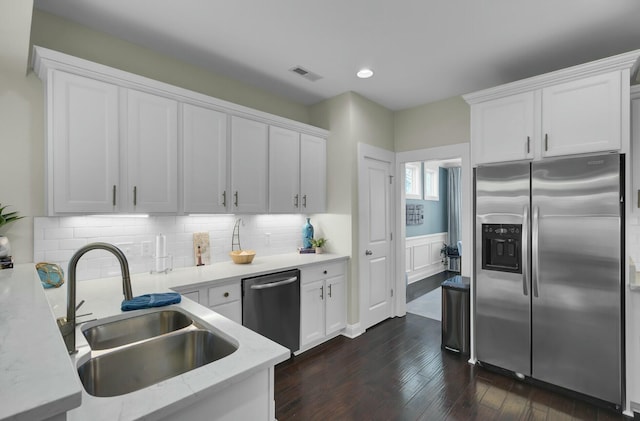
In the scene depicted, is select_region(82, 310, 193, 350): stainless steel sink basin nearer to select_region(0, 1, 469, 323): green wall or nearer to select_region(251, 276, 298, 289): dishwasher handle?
select_region(251, 276, 298, 289): dishwasher handle

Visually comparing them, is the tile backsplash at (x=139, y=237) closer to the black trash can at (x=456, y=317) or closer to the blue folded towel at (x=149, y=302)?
the blue folded towel at (x=149, y=302)

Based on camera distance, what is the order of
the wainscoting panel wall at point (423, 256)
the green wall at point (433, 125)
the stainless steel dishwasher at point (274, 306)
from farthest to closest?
the wainscoting panel wall at point (423, 256) < the green wall at point (433, 125) < the stainless steel dishwasher at point (274, 306)

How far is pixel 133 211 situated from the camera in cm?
235

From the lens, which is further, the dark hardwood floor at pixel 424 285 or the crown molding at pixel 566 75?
the dark hardwood floor at pixel 424 285

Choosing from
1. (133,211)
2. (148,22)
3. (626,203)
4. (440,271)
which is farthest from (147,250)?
(440,271)

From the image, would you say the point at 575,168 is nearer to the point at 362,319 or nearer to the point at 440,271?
the point at 362,319

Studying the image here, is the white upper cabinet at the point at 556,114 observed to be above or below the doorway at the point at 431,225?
above

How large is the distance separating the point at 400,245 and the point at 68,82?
3.77 metres

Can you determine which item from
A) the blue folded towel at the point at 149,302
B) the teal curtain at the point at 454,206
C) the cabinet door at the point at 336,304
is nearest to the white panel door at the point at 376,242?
the cabinet door at the point at 336,304

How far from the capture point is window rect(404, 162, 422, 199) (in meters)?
6.55

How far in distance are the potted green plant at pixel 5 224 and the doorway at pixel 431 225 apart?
4897 millimetres

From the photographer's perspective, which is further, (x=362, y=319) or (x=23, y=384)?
(x=362, y=319)

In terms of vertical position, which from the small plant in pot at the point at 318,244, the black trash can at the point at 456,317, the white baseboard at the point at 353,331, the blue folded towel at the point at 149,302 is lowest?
the white baseboard at the point at 353,331

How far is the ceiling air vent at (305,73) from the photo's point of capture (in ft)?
10.1
